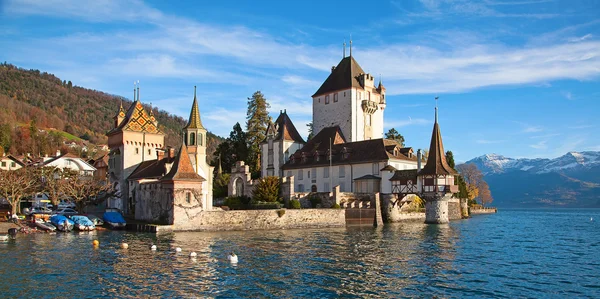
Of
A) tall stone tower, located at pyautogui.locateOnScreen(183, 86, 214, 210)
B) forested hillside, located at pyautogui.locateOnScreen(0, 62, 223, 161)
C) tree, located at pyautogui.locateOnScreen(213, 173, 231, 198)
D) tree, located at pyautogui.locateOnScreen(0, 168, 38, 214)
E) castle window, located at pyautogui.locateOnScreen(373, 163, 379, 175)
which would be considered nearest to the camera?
tree, located at pyautogui.locateOnScreen(0, 168, 38, 214)

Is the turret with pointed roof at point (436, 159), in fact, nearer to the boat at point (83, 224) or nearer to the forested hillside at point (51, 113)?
the boat at point (83, 224)

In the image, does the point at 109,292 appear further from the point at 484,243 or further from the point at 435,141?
the point at 435,141

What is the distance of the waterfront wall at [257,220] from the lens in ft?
144

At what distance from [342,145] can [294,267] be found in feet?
144

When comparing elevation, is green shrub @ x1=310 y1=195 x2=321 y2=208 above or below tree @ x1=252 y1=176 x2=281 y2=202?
below

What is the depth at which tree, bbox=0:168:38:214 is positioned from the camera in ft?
160

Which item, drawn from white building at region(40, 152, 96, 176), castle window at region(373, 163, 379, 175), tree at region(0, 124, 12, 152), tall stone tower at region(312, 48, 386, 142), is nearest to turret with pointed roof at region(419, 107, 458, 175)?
castle window at region(373, 163, 379, 175)

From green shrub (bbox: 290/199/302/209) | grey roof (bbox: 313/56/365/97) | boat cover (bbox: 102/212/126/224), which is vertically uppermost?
grey roof (bbox: 313/56/365/97)

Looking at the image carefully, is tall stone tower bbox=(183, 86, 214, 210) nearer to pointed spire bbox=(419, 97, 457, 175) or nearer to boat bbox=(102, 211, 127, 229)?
boat bbox=(102, 211, 127, 229)

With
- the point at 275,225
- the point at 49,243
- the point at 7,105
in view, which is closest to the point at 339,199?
the point at 275,225

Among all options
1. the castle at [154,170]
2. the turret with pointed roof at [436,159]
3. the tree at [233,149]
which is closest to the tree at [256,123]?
the tree at [233,149]

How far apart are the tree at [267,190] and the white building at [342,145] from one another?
444 inches

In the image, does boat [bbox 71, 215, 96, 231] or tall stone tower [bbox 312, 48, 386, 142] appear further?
tall stone tower [bbox 312, 48, 386, 142]

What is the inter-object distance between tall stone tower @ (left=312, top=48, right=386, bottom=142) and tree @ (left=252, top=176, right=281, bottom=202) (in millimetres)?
23683
